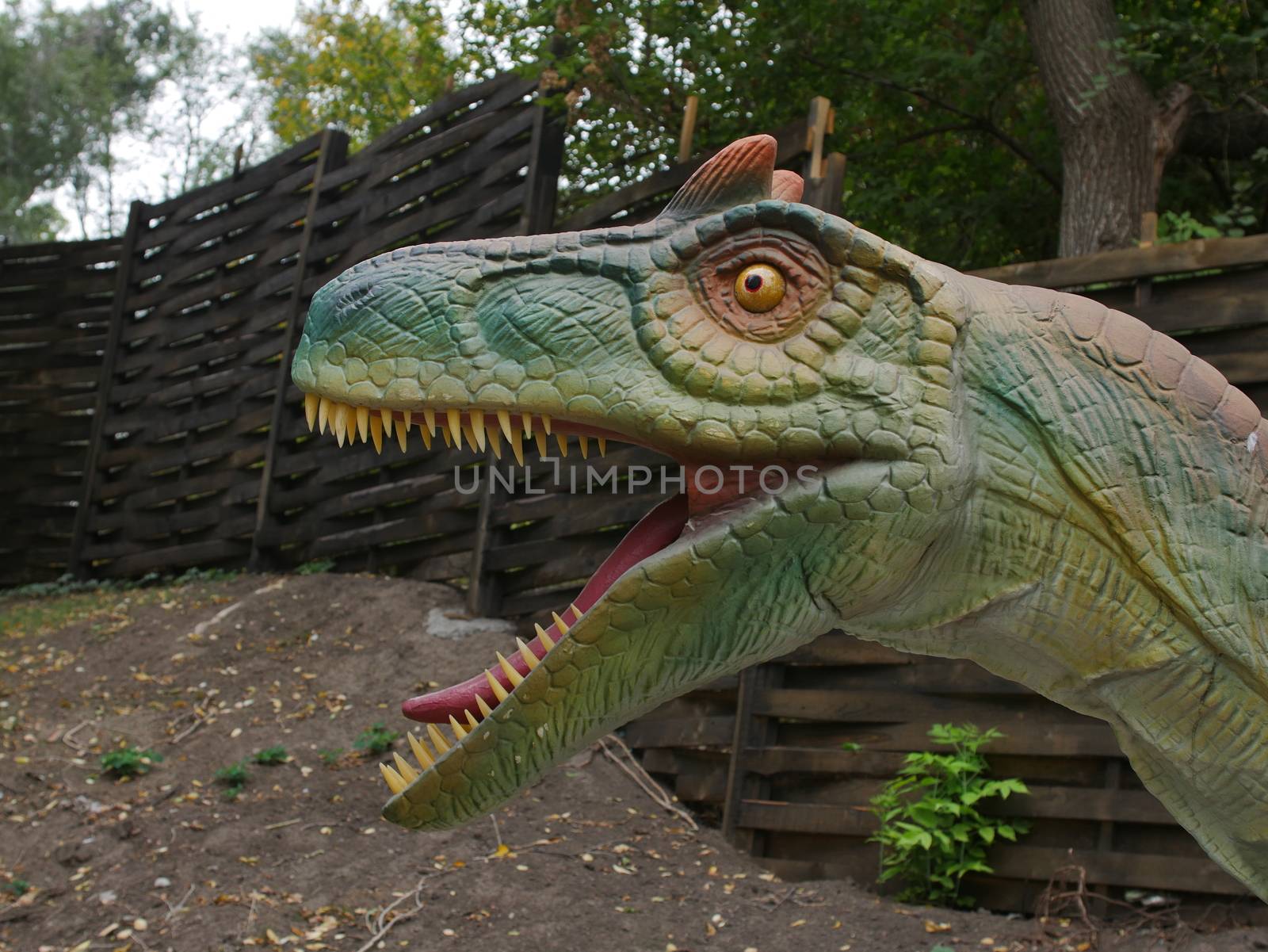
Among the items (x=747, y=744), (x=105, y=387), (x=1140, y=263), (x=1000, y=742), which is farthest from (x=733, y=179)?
(x=105, y=387)

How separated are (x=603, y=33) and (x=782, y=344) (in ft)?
19.7

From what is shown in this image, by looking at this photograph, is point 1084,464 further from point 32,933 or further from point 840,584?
point 32,933

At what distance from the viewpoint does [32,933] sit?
4484 mm

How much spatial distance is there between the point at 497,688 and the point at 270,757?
4.18m

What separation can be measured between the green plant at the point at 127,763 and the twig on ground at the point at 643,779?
2047 millimetres

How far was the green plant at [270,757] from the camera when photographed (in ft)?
18.5

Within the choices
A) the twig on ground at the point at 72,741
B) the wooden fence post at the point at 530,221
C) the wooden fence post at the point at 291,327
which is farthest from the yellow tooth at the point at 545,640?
the wooden fence post at the point at 291,327

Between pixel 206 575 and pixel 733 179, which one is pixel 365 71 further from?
pixel 733 179

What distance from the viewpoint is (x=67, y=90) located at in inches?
983

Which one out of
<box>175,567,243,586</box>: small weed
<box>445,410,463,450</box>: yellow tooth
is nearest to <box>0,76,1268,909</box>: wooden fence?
<box>175,567,243,586</box>: small weed

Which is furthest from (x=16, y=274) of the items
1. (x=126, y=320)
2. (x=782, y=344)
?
(x=782, y=344)

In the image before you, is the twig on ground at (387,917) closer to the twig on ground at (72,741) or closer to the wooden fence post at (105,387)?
the twig on ground at (72,741)

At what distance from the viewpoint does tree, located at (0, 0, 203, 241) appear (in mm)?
24969

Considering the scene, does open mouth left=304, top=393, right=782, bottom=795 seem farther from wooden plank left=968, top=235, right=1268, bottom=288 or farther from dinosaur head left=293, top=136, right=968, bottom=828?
wooden plank left=968, top=235, right=1268, bottom=288
